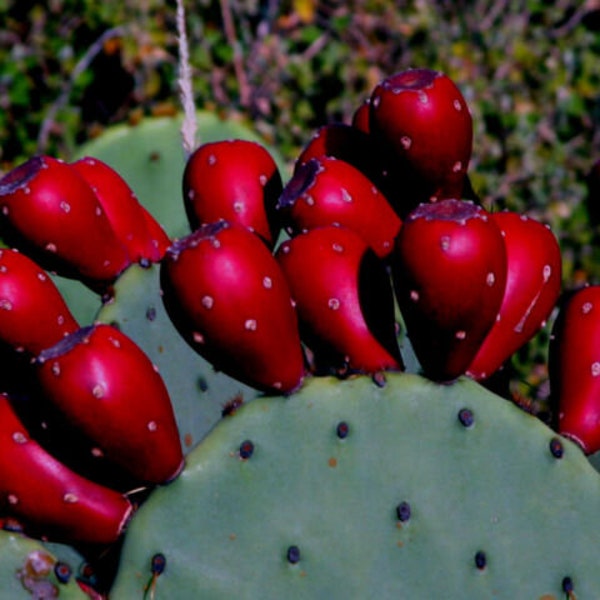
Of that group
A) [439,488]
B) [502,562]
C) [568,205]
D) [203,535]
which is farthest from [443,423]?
[568,205]

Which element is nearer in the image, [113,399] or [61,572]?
[113,399]

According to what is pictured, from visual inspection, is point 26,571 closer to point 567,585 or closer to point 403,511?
point 403,511

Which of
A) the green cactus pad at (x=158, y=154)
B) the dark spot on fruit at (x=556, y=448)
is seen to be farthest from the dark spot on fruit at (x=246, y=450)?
the green cactus pad at (x=158, y=154)

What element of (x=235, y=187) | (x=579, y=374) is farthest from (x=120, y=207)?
(x=579, y=374)

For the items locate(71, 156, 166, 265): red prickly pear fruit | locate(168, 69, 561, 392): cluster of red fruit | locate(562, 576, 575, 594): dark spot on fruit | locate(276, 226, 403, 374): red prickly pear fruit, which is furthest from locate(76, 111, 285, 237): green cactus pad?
locate(562, 576, 575, 594): dark spot on fruit

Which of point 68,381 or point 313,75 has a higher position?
point 68,381

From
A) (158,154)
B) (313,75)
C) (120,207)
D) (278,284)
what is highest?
(278,284)
